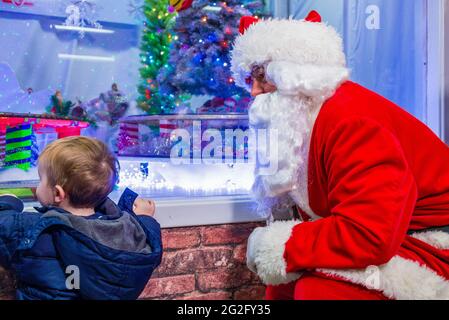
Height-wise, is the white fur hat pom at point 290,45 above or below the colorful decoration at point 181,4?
below

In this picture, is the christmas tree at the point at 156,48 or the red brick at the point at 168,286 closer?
the red brick at the point at 168,286

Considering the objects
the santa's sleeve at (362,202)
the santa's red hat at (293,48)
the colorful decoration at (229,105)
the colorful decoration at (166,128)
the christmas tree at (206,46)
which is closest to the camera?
the santa's sleeve at (362,202)

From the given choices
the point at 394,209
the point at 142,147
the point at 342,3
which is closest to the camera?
the point at 394,209

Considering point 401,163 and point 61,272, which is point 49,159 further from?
point 401,163

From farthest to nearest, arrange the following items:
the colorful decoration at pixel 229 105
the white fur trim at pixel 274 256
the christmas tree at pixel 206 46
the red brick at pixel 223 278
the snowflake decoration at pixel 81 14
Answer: the snowflake decoration at pixel 81 14 → the colorful decoration at pixel 229 105 → the christmas tree at pixel 206 46 → the red brick at pixel 223 278 → the white fur trim at pixel 274 256

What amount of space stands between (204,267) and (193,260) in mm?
A: 58

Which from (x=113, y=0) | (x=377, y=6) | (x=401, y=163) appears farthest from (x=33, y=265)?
(x=113, y=0)

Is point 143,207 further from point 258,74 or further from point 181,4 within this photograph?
point 181,4

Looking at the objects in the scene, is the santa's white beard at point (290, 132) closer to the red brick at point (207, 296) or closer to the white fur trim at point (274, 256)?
the white fur trim at point (274, 256)

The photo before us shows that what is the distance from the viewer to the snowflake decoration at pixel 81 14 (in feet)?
11.7

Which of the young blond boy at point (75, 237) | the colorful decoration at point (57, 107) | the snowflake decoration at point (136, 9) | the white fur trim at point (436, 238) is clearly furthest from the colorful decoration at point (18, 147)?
the snowflake decoration at point (136, 9)

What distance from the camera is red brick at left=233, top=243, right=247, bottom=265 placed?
6.30 ft

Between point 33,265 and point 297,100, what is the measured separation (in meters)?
0.85

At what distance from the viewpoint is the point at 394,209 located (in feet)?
3.89
